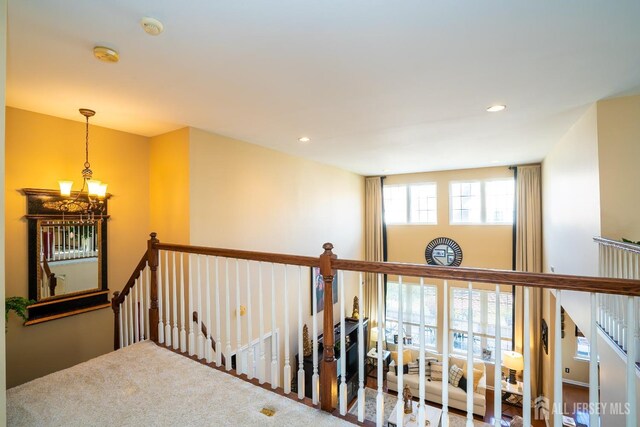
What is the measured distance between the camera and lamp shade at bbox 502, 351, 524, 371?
6.31 meters

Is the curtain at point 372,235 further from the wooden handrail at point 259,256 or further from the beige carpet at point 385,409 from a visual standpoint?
the wooden handrail at point 259,256

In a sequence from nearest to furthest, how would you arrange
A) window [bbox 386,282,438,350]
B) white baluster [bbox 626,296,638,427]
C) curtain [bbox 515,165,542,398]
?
white baluster [bbox 626,296,638,427]
curtain [bbox 515,165,542,398]
window [bbox 386,282,438,350]

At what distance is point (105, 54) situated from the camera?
2012 millimetres

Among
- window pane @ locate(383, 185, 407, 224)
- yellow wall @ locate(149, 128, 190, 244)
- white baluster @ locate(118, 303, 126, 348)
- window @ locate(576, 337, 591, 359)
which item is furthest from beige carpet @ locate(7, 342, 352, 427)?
window @ locate(576, 337, 591, 359)

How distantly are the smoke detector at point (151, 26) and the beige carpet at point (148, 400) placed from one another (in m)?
2.37

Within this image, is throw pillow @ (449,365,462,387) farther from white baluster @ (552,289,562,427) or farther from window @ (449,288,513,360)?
white baluster @ (552,289,562,427)

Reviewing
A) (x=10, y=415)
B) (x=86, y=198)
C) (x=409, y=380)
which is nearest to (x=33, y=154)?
(x=86, y=198)

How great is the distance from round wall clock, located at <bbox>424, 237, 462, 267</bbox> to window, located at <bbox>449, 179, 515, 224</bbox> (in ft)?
1.90

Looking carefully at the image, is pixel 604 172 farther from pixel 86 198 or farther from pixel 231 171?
pixel 86 198

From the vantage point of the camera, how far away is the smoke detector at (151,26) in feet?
5.57

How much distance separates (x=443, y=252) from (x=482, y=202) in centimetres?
158

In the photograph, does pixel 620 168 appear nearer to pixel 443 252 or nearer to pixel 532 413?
pixel 443 252

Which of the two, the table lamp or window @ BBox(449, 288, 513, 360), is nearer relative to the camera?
the table lamp

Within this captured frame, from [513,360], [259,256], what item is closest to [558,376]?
[259,256]
